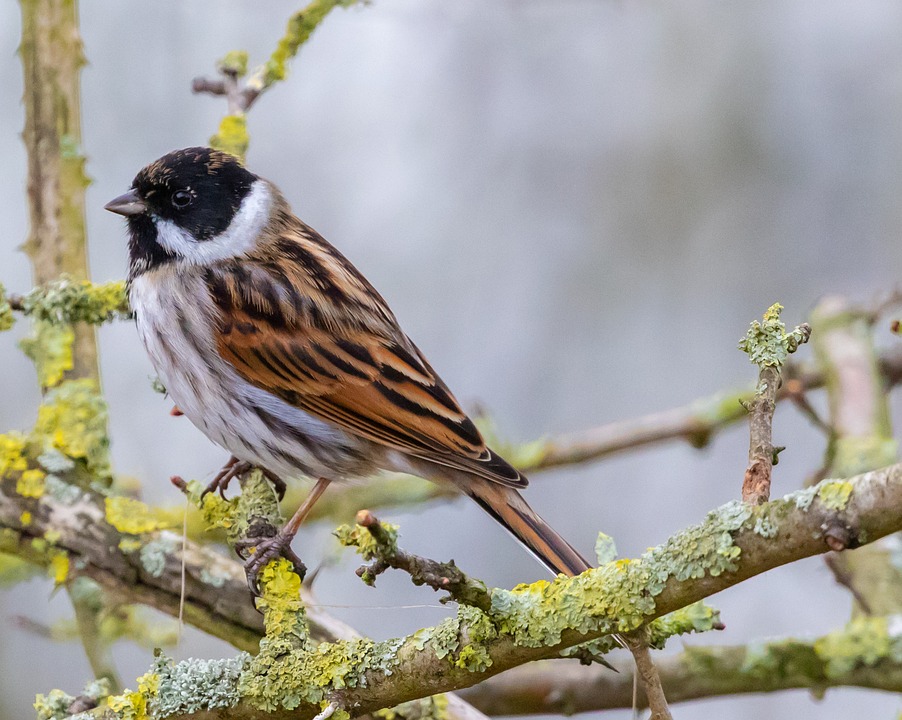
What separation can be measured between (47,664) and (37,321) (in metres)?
2.98

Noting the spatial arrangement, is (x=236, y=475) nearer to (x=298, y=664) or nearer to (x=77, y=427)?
(x=77, y=427)

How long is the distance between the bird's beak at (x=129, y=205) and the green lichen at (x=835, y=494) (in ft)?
8.83

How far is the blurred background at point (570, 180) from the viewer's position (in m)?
6.66

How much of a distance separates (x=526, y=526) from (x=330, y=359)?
2.85 feet

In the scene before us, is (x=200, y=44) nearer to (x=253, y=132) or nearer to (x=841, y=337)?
(x=253, y=132)

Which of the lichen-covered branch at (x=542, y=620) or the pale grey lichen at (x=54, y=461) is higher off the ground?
the pale grey lichen at (x=54, y=461)

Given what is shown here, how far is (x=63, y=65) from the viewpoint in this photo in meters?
3.93

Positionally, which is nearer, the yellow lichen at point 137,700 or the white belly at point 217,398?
the yellow lichen at point 137,700

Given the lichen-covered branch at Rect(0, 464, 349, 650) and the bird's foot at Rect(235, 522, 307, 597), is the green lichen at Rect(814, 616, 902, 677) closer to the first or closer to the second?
the lichen-covered branch at Rect(0, 464, 349, 650)

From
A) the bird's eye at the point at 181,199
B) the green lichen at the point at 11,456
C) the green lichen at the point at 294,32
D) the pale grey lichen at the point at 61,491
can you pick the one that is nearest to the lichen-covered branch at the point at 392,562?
the pale grey lichen at the point at 61,491

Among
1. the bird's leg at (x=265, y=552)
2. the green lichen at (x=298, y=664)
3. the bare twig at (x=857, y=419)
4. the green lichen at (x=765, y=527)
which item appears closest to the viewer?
the green lichen at (x=765, y=527)

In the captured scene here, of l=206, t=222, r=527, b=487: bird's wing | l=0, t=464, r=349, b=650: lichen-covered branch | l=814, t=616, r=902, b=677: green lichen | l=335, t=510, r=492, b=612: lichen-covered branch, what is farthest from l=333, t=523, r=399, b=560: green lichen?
l=814, t=616, r=902, b=677: green lichen

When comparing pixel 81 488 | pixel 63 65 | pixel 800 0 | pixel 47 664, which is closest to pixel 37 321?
pixel 81 488

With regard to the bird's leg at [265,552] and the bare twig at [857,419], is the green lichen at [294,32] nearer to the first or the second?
the bird's leg at [265,552]
